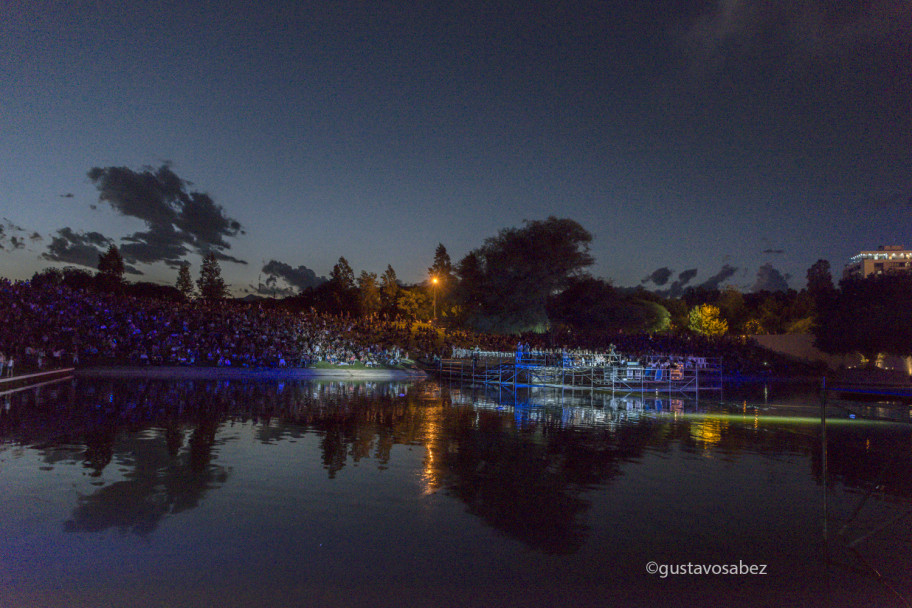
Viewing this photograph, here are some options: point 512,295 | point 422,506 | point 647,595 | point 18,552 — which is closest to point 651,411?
point 422,506

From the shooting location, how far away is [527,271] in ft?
151

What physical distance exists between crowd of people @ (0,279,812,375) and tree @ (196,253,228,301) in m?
49.6

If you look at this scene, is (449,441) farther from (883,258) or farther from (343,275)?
(883,258)

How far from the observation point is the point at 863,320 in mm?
37250

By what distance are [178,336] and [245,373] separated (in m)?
4.78

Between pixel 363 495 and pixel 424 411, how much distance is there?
26.7 ft

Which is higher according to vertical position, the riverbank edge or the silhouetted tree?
the silhouetted tree

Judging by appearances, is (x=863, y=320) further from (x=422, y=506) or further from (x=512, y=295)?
(x=422, y=506)

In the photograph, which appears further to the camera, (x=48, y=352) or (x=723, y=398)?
(x=48, y=352)

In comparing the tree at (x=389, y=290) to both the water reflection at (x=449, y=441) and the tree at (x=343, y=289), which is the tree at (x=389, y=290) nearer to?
the tree at (x=343, y=289)

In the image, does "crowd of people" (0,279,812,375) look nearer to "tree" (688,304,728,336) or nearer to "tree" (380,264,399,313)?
"tree" (380,264,399,313)

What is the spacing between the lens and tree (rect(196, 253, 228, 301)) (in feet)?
254

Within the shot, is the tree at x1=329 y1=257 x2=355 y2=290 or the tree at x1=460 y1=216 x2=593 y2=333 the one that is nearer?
the tree at x1=460 y1=216 x2=593 y2=333

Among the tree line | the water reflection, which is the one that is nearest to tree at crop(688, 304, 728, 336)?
the tree line
